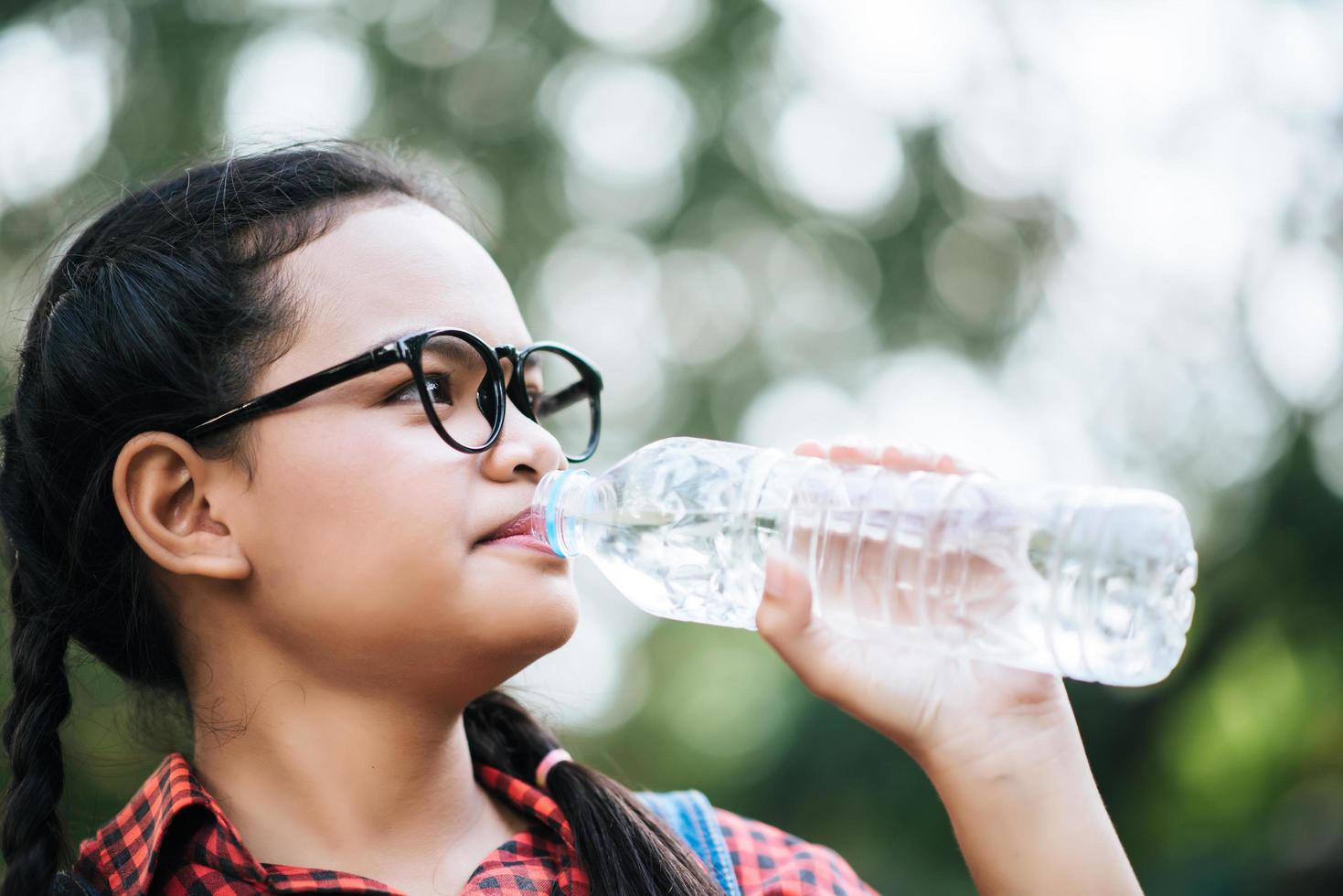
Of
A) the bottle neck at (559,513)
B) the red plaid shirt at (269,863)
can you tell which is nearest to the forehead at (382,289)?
Answer: the bottle neck at (559,513)

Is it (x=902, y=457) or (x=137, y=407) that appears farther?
(x=137, y=407)

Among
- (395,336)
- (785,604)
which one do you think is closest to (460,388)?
(395,336)

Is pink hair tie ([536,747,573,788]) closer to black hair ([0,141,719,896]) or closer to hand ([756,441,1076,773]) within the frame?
black hair ([0,141,719,896])

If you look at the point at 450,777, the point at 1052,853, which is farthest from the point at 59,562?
the point at 1052,853

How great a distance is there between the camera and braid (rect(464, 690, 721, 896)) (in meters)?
1.69

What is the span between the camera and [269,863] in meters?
1.69

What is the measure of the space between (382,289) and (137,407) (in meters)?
0.45

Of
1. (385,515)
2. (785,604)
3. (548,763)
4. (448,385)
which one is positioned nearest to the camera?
(785,604)

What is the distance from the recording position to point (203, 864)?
1.61 meters

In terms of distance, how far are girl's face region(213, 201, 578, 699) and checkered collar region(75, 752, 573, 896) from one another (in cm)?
25

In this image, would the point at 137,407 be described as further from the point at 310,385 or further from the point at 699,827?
the point at 699,827

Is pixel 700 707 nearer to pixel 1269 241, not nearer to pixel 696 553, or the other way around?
pixel 1269 241

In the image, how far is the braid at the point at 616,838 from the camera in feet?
5.53

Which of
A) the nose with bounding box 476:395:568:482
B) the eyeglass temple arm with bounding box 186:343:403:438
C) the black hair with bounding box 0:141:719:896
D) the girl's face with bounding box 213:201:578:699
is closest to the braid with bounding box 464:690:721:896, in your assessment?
the black hair with bounding box 0:141:719:896
